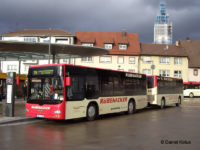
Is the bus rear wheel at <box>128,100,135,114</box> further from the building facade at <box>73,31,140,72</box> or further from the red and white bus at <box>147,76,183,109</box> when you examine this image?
the building facade at <box>73,31,140,72</box>

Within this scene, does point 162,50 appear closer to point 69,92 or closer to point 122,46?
point 122,46

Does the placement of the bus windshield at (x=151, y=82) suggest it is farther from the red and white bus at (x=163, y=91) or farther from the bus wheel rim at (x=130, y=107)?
the bus wheel rim at (x=130, y=107)

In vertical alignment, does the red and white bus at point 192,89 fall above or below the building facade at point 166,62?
below

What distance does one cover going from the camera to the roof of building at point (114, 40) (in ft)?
185

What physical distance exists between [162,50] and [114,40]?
10416mm

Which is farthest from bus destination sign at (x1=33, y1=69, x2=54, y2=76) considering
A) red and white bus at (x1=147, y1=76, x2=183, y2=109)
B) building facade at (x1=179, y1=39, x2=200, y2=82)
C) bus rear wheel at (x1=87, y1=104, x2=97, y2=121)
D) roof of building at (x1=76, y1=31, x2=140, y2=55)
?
building facade at (x1=179, y1=39, x2=200, y2=82)

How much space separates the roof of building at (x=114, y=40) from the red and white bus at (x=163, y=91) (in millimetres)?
30159

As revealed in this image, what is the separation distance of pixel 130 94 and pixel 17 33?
43.3m

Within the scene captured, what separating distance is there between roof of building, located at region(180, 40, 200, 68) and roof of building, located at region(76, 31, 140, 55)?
1408 cm

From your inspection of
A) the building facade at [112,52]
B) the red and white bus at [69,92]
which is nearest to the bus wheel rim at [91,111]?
the red and white bus at [69,92]

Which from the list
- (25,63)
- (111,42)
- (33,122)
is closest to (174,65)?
(111,42)

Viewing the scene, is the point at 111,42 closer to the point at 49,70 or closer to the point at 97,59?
the point at 97,59

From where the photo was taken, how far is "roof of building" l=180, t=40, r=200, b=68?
6341 centimetres

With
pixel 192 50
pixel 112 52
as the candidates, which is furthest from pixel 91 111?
pixel 192 50
